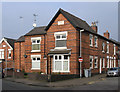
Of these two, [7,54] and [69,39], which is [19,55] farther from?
[69,39]

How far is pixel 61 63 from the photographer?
22438 mm

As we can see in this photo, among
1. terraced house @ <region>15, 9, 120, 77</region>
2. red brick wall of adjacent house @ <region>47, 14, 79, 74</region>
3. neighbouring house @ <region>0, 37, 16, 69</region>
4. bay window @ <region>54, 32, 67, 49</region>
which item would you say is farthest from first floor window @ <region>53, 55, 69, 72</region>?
neighbouring house @ <region>0, 37, 16, 69</region>

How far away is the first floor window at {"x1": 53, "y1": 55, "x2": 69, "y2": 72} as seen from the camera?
22.2 m

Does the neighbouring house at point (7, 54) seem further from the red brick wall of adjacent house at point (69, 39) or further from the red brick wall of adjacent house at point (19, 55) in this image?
the red brick wall of adjacent house at point (69, 39)

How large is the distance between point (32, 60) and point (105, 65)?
1327 centimetres

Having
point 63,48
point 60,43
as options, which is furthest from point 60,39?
point 63,48

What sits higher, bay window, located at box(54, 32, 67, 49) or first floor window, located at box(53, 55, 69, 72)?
bay window, located at box(54, 32, 67, 49)

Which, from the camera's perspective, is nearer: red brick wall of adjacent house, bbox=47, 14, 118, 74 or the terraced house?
red brick wall of adjacent house, bbox=47, 14, 118, 74

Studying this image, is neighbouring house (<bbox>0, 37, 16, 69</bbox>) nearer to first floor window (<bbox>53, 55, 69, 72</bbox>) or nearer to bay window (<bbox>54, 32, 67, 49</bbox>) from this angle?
first floor window (<bbox>53, 55, 69, 72</bbox>)

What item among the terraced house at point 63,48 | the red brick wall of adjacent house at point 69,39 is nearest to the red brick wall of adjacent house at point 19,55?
the terraced house at point 63,48

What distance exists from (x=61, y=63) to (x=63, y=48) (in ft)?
6.53

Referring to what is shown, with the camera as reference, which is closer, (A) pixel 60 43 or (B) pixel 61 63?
(B) pixel 61 63

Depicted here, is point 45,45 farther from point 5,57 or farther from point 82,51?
point 5,57

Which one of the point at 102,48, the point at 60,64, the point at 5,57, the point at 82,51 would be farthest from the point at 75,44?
the point at 5,57
